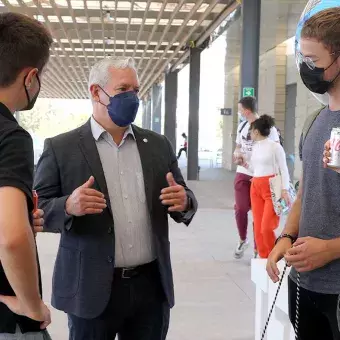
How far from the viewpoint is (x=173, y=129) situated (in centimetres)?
2333

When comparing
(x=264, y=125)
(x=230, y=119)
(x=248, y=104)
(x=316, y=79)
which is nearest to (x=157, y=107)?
(x=230, y=119)

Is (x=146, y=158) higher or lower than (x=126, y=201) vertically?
higher

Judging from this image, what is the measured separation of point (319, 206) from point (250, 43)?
8.41m

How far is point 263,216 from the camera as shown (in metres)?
5.51

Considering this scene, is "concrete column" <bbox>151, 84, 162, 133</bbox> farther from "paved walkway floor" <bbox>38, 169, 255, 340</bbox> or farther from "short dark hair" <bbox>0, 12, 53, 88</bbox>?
"short dark hair" <bbox>0, 12, 53, 88</bbox>

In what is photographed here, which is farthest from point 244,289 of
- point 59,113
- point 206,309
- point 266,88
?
point 59,113

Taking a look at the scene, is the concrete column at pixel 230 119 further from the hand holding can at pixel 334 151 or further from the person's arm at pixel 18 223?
the person's arm at pixel 18 223

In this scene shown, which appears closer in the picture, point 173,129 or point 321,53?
point 321,53

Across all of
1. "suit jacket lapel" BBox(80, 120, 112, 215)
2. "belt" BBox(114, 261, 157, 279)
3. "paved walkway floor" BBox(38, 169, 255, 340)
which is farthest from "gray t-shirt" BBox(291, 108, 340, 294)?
"paved walkway floor" BBox(38, 169, 255, 340)

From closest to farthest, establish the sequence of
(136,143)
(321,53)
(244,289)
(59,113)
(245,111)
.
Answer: (321,53)
(136,143)
(244,289)
(245,111)
(59,113)

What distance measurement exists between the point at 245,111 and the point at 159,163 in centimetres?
382

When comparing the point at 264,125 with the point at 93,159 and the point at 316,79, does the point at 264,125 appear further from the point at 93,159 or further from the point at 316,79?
the point at 316,79

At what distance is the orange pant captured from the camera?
5.45 m

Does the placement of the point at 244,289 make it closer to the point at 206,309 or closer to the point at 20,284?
the point at 206,309
